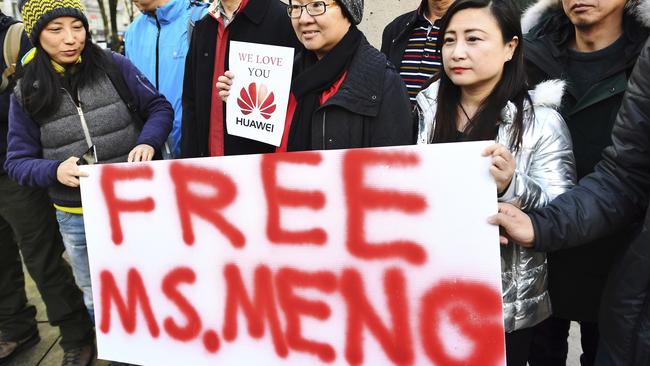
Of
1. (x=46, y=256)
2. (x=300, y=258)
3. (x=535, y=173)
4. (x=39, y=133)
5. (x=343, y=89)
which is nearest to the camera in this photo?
(x=535, y=173)

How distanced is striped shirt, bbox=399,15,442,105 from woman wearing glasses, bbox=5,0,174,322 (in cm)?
118

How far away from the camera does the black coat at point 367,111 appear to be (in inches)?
62.8

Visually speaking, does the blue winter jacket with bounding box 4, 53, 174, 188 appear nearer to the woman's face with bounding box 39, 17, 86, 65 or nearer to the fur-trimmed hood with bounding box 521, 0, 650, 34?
the woman's face with bounding box 39, 17, 86, 65

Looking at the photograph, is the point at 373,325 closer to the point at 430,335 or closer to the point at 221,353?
the point at 430,335

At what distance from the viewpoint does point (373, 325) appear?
142 centimetres

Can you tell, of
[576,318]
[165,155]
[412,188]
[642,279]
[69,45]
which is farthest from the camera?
[165,155]

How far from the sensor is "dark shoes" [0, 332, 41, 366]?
268cm

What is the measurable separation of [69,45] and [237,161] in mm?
1055

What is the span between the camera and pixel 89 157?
1965mm

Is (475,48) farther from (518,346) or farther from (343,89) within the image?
(518,346)

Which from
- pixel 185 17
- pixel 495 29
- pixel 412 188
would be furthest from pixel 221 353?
pixel 185 17

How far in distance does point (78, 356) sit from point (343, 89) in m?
2.10

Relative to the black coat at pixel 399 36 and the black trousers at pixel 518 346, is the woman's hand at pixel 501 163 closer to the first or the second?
the black trousers at pixel 518 346

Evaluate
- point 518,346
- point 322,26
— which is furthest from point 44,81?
point 518,346
